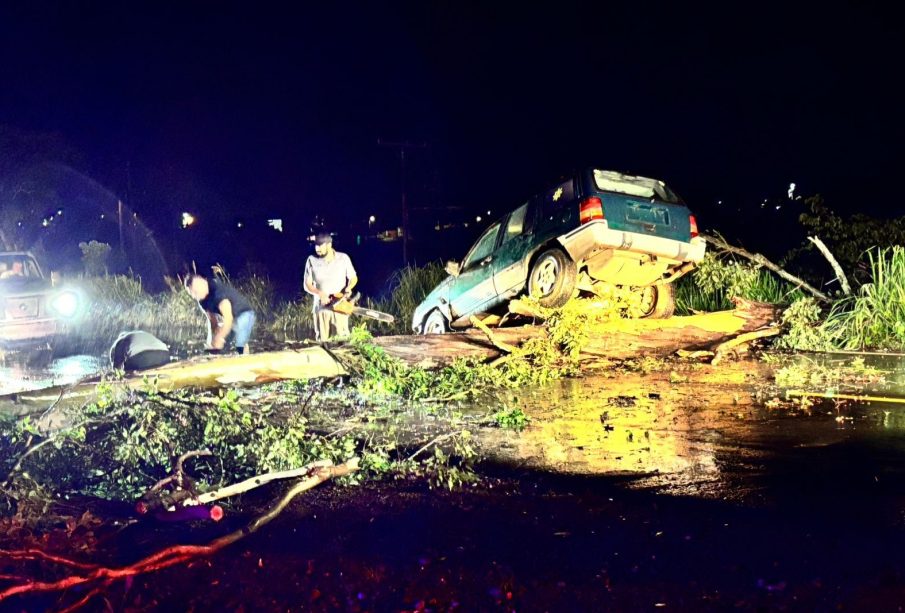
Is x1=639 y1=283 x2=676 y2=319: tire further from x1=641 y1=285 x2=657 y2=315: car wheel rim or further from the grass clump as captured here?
the grass clump

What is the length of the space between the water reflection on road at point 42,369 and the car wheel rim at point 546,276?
16.7ft

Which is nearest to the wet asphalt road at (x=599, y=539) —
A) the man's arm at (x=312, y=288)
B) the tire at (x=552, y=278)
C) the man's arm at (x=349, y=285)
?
the tire at (x=552, y=278)

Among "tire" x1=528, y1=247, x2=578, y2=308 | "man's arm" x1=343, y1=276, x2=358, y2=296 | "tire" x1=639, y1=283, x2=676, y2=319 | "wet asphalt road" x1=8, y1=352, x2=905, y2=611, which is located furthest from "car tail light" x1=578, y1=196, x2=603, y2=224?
"wet asphalt road" x1=8, y1=352, x2=905, y2=611

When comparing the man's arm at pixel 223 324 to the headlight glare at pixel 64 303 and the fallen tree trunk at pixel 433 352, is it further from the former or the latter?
the headlight glare at pixel 64 303

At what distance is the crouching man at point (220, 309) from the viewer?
855 cm

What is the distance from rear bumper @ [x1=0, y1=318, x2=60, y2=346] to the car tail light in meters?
8.02

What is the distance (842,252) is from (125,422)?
39.1 feet

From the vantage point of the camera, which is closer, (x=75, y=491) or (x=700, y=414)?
(x=75, y=491)

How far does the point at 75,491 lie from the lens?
4.78 metres

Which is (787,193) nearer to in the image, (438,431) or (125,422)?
(438,431)

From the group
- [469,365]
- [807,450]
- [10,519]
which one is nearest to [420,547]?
[10,519]

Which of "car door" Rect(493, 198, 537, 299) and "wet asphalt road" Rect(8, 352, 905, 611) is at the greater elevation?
"car door" Rect(493, 198, 537, 299)

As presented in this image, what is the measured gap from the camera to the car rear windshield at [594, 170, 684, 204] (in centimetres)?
997

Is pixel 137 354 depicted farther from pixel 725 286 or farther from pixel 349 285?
pixel 725 286
